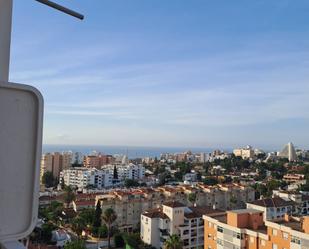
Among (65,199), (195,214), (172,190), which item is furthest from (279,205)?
(65,199)

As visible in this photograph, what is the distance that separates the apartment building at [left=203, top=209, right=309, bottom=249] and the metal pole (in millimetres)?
6217

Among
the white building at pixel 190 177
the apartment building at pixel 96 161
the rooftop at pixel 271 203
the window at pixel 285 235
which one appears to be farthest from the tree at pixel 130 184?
the window at pixel 285 235

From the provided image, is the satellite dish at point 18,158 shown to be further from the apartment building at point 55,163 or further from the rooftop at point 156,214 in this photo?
the apartment building at point 55,163

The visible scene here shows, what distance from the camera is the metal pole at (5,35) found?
19.6 inches

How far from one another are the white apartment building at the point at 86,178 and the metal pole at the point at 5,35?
2184 centimetres

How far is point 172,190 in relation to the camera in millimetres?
14148

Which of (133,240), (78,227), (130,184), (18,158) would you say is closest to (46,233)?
(78,227)

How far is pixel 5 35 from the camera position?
51 centimetres

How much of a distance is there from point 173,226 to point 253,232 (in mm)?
3277

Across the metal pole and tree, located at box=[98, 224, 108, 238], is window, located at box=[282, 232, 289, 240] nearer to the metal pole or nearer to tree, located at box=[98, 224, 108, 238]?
tree, located at box=[98, 224, 108, 238]

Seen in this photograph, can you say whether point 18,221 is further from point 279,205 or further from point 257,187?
point 257,187

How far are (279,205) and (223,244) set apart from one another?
4974 mm

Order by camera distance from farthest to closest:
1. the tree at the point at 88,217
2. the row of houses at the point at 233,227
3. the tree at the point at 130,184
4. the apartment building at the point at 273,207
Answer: the tree at the point at 130,184 < the apartment building at the point at 273,207 < the tree at the point at 88,217 < the row of houses at the point at 233,227

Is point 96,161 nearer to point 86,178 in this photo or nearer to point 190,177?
point 86,178
